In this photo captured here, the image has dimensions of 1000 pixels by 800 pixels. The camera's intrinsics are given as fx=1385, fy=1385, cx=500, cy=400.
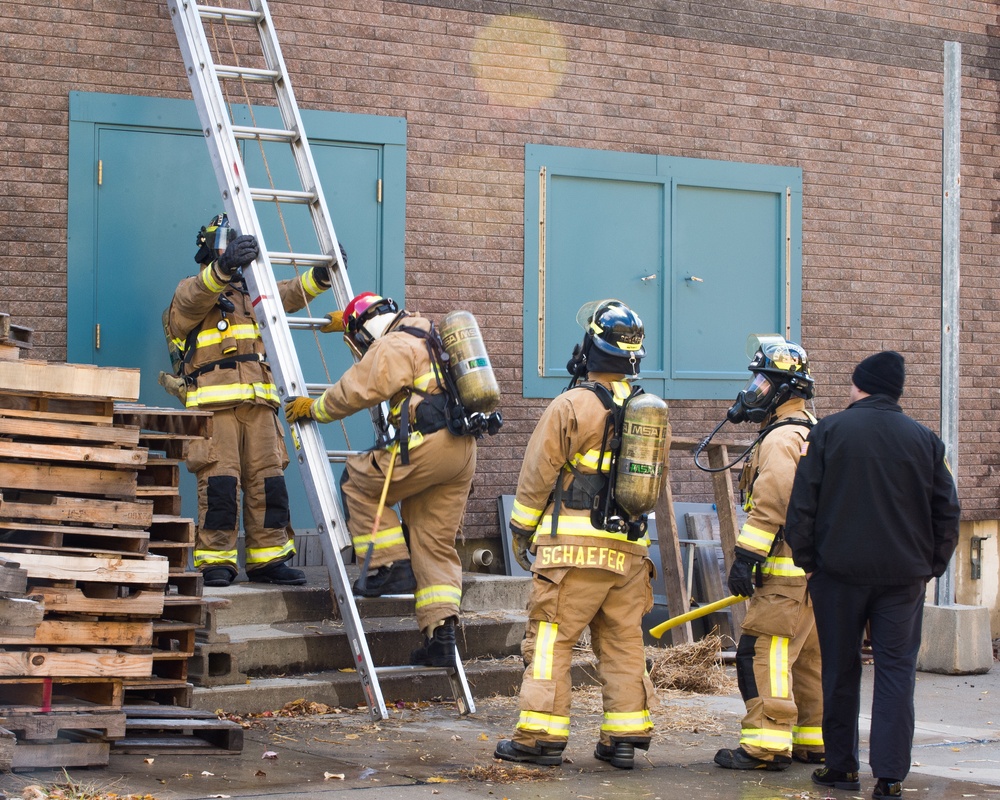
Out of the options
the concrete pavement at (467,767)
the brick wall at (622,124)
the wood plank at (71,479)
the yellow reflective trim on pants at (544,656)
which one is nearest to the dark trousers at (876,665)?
the concrete pavement at (467,767)

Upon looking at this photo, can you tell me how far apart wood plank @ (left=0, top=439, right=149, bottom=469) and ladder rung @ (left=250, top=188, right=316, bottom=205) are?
6.76 ft

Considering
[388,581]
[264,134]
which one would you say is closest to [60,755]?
[388,581]

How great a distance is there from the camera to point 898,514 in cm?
611

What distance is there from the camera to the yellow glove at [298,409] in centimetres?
755

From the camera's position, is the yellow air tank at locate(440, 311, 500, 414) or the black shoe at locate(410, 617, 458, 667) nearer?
the yellow air tank at locate(440, 311, 500, 414)

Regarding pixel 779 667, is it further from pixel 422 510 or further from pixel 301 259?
pixel 301 259

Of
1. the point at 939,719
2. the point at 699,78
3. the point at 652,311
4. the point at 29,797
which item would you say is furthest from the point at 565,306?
the point at 29,797

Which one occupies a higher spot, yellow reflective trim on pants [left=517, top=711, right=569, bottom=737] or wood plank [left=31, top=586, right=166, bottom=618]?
wood plank [left=31, top=586, right=166, bottom=618]

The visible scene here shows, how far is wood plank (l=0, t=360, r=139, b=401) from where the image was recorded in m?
6.34

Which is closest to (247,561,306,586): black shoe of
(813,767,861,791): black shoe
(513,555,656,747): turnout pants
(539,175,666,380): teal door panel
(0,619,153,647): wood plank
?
(0,619,153,647): wood plank

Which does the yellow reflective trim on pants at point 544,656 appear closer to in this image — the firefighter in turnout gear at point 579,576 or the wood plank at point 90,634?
the firefighter in turnout gear at point 579,576

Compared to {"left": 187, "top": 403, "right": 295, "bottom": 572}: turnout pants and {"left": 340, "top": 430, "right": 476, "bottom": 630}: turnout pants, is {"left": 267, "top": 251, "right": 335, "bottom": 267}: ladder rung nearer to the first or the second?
{"left": 187, "top": 403, "right": 295, "bottom": 572}: turnout pants

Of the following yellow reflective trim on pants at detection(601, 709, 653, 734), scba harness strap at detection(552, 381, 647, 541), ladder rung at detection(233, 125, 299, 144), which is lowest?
yellow reflective trim on pants at detection(601, 709, 653, 734)

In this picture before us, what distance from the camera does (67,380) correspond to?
6418 mm
